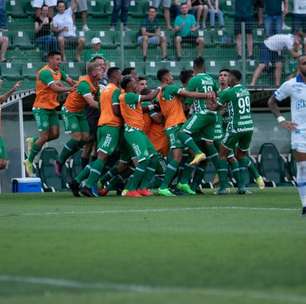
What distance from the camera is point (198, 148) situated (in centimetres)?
2141

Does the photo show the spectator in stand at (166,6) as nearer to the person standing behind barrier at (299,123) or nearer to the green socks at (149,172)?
the green socks at (149,172)

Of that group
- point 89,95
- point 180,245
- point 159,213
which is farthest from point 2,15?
point 180,245

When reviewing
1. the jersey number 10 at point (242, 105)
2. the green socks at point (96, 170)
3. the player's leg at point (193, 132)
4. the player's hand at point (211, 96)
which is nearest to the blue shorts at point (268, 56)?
the jersey number 10 at point (242, 105)

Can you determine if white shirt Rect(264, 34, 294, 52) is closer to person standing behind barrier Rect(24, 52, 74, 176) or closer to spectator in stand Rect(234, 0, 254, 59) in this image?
spectator in stand Rect(234, 0, 254, 59)

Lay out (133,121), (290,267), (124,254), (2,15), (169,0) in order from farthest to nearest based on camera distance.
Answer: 1. (169,0)
2. (2,15)
3. (133,121)
4. (124,254)
5. (290,267)

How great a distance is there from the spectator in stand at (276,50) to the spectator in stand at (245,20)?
13.0 inches

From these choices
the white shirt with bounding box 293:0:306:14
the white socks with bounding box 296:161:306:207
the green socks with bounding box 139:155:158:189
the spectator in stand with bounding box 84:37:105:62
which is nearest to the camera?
the white socks with bounding box 296:161:306:207

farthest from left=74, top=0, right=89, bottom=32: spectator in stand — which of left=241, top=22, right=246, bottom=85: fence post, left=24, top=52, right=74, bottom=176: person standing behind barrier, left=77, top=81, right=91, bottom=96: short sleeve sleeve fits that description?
left=77, top=81, right=91, bottom=96: short sleeve sleeve

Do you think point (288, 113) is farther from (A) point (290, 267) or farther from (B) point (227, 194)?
(A) point (290, 267)

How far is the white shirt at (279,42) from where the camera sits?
29.4m

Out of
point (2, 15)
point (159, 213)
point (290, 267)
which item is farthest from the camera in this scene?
point (2, 15)

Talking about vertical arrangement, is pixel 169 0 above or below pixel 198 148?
above

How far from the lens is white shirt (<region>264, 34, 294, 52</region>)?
96.4 ft

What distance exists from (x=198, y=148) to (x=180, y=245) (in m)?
9.86
